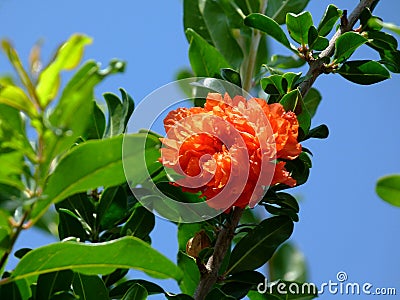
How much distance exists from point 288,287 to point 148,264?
1.72 feet

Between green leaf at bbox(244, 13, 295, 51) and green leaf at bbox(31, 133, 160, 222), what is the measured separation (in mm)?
566

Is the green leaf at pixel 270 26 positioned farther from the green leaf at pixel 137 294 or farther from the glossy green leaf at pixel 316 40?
the green leaf at pixel 137 294

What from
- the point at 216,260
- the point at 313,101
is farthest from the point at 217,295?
the point at 313,101

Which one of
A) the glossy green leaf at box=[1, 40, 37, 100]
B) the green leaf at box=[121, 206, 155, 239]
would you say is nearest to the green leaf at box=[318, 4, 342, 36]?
the green leaf at box=[121, 206, 155, 239]

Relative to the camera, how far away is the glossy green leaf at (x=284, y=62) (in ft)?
5.28

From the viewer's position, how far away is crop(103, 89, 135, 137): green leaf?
1.43 metres

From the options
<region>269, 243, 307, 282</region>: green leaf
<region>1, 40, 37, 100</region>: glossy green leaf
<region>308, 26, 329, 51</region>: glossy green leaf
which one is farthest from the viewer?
<region>269, 243, 307, 282</region>: green leaf

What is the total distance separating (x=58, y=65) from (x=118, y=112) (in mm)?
740

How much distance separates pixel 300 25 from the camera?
4.16 feet

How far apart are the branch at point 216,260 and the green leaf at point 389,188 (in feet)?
1.23

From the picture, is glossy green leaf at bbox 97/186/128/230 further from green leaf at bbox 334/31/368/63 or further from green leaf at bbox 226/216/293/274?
green leaf at bbox 334/31/368/63

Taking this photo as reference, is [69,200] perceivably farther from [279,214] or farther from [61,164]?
[61,164]

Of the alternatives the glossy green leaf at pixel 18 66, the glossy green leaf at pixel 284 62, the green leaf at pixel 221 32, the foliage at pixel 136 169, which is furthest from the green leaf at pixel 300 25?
the glossy green leaf at pixel 18 66

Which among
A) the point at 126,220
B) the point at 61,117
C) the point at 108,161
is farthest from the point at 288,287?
the point at 61,117
